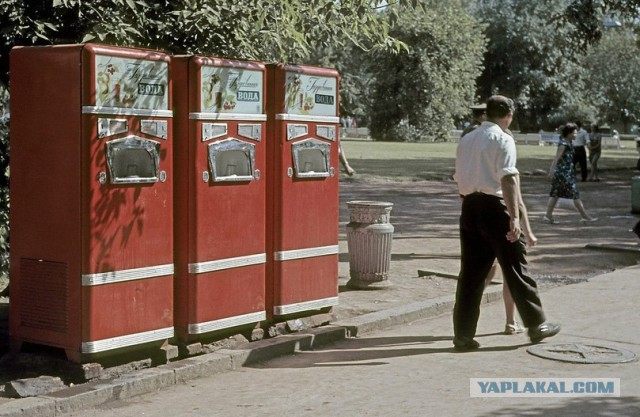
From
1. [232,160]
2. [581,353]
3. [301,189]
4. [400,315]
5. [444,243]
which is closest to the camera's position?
[232,160]

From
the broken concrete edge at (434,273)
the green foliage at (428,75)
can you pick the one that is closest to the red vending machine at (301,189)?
the broken concrete edge at (434,273)

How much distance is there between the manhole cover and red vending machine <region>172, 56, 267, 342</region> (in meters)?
2.21

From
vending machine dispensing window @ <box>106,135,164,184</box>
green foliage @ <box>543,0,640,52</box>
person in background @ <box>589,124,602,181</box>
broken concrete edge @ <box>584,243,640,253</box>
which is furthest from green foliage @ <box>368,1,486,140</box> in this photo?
vending machine dispensing window @ <box>106,135,164,184</box>

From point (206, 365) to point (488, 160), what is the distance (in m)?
2.65

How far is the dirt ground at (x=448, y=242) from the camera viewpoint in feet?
34.4

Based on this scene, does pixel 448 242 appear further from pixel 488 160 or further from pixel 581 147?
pixel 581 147

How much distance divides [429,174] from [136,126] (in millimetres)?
26199

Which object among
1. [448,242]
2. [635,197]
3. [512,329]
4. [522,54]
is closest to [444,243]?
[448,242]

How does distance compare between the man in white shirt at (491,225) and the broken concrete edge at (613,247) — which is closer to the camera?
the man in white shirt at (491,225)

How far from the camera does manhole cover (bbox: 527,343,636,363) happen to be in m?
7.38

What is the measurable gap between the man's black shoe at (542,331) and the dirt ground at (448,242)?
5.86 ft

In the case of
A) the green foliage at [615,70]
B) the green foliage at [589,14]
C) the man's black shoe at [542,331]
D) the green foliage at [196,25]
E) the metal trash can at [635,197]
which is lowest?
the man's black shoe at [542,331]

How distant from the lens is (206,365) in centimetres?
704

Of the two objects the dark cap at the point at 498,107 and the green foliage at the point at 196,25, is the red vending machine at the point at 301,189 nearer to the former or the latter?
the green foliage at the point at 196,25
